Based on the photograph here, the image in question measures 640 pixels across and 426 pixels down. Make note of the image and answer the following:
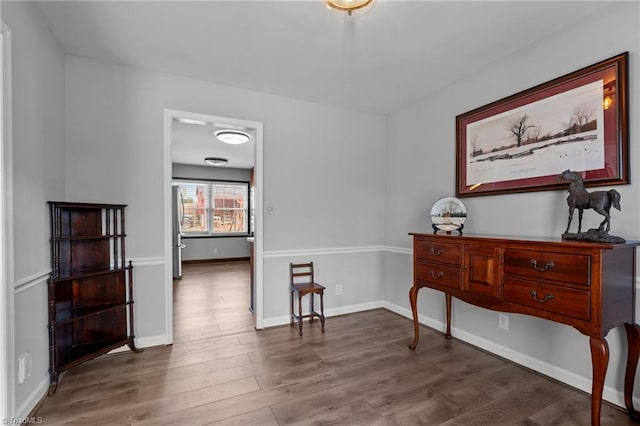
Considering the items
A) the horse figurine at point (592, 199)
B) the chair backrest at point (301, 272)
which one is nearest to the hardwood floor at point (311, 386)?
the chair backrest at point (301, 272)

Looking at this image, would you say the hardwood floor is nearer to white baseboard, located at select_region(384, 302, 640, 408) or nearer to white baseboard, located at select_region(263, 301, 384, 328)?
white baseboard, located at select_region(384, 302, 640, 408)

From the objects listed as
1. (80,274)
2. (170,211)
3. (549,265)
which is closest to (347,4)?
(549,265)

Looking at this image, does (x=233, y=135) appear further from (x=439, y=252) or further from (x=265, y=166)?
(x=439, y=252)

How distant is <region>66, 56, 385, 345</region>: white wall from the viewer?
2.55 meters

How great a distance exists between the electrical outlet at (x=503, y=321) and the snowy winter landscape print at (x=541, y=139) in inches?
45.5

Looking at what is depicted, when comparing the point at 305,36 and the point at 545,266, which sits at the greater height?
the point at 305,36

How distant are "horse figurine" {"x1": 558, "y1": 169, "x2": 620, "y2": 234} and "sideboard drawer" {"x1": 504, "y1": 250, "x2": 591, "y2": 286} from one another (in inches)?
9.7

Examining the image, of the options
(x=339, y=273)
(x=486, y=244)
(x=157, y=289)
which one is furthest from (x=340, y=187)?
(x=157, y=289)

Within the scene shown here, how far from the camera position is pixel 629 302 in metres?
1.75

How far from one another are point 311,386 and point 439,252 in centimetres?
142

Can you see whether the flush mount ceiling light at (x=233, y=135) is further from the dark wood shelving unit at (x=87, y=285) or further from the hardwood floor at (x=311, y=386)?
the hardwood floor at (x=311, y=386)

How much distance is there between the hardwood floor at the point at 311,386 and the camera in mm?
1783

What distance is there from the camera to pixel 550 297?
1.75 m

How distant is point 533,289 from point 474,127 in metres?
1.59
